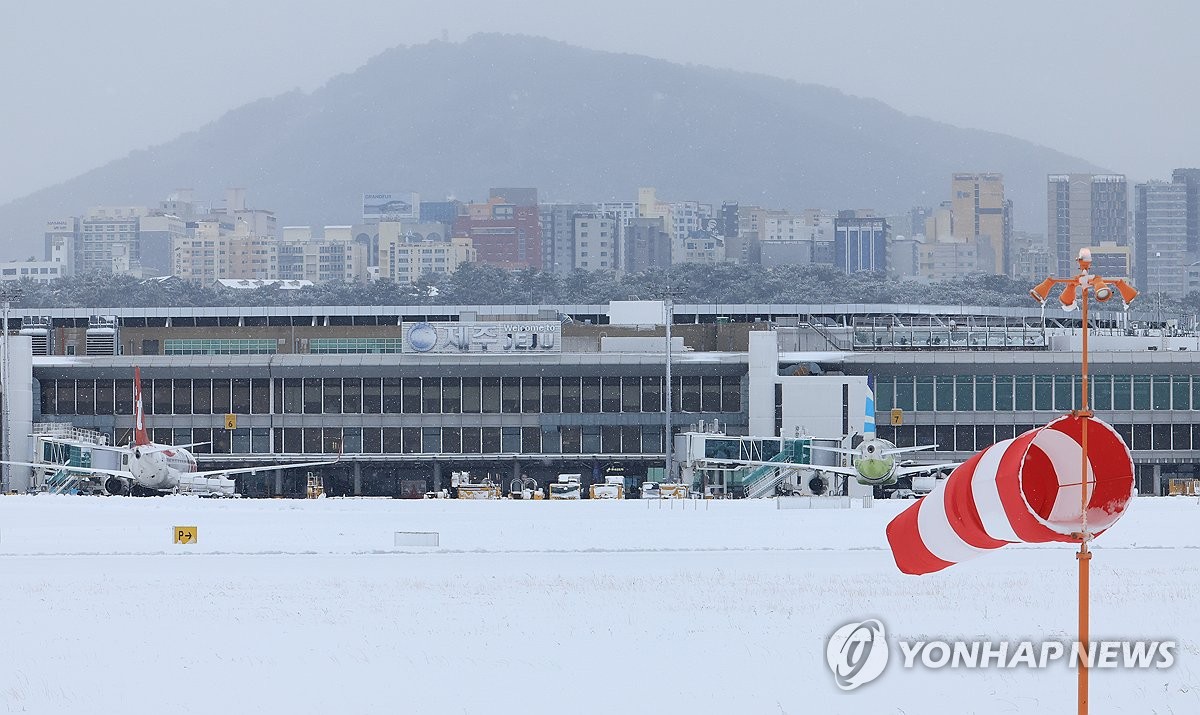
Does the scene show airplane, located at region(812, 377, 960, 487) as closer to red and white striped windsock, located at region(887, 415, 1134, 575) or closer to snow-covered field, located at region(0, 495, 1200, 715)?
snow-covered field, located at region(0, 495, 1200, 715)

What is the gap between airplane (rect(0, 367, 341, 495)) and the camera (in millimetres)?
93312

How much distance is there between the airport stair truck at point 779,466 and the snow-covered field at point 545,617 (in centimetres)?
3258

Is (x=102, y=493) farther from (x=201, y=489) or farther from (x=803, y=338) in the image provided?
(x=803, y=338)

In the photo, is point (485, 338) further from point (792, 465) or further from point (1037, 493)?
point (1037, 493)

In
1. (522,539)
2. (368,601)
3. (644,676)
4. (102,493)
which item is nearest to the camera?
(644,676)

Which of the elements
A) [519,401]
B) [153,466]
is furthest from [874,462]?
[153,466]

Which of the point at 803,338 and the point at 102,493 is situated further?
the point at 803,338

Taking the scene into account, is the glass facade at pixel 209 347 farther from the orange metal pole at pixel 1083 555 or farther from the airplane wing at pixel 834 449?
the orange metal pole at pixel 1083 555

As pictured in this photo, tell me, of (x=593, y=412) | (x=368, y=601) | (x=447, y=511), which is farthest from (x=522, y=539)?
(x=593, y=412)

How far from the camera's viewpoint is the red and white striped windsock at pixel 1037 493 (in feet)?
53.1

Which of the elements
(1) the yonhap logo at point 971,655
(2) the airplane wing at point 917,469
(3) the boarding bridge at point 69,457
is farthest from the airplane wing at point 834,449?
(1) the yonhap logo at point 971,655

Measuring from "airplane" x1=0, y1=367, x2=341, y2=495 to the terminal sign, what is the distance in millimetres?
18624

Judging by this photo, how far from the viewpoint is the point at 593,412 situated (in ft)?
379

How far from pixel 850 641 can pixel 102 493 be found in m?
76.6
